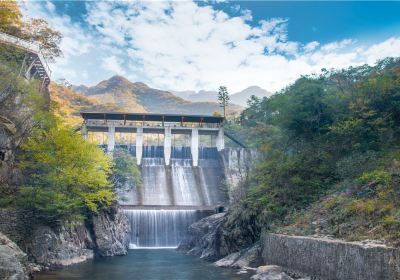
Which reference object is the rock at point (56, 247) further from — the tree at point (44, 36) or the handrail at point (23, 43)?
the tree at point (44, 36)

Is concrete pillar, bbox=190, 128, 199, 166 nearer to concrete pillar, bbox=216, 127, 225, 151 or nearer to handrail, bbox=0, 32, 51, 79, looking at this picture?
concrete pillar, bbox=216, 127, 225, 151

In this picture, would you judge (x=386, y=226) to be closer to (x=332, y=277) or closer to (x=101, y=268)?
(x=332, y=277)

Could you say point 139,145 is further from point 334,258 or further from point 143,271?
point 334,258

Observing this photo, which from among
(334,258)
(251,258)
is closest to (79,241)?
(251,258)

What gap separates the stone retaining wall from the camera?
10602mm

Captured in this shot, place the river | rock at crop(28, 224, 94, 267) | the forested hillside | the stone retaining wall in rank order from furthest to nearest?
rock at crop(28, 224, 94, 267) < the river < the forested hillside < the stone retaining wall

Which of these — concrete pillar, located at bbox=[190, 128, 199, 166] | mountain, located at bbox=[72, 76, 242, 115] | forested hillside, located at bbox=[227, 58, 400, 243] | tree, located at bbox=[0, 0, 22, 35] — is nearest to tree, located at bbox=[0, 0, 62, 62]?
tree, located at bbox=[0, 0, 22, 35]

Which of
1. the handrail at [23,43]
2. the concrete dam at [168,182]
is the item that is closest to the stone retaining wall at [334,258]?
the concrete dam at [168,182]

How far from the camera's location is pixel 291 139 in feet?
95.2

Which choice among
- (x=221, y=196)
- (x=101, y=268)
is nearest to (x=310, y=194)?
(x=101, y=268)

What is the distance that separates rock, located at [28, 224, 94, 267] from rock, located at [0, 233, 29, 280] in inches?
223

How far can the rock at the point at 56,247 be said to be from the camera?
21.3 meters

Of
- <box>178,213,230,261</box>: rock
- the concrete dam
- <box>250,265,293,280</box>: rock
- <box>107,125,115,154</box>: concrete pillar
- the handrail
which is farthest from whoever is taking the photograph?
<box>107,125,115,154</box>: concrete pillar

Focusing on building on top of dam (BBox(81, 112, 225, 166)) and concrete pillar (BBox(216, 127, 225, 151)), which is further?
concrete pillar (BBox(216, 127, 225, 151))
